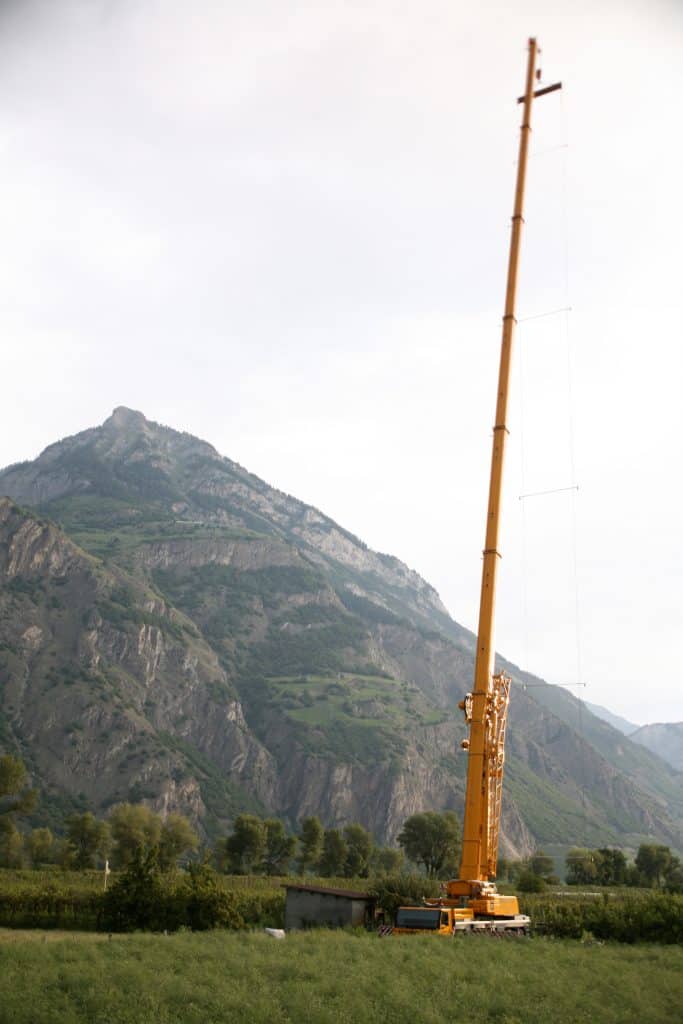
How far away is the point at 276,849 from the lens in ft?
392

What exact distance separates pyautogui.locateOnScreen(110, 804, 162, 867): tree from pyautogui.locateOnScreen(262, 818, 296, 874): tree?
14282 mm

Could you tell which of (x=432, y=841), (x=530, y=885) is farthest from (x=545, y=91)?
(x=432, y=841)

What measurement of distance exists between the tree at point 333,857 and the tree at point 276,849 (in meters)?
5.20

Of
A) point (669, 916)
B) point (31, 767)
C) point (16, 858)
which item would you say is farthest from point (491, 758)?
point (31, 767)

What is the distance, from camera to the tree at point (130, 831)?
10894cm

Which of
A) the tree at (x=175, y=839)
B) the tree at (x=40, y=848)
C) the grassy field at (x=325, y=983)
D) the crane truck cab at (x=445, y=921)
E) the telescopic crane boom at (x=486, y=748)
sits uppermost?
the telescopic crane boom at (x=486, y=748)

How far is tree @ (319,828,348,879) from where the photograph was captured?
11575cm

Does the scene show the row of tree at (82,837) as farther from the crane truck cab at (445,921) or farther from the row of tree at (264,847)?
the crane truck cab at (445,921)

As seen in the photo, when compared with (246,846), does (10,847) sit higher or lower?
lower

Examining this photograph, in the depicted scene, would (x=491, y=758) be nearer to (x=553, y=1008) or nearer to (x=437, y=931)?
(x=437, y=931)

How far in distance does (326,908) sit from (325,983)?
16.7m

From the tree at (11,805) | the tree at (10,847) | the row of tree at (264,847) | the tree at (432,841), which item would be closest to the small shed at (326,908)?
the tree at (11,805)

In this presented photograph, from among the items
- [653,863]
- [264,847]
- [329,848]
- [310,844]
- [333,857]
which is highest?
[653,863]

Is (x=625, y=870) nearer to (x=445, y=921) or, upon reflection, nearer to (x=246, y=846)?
(x=246, y=846)
